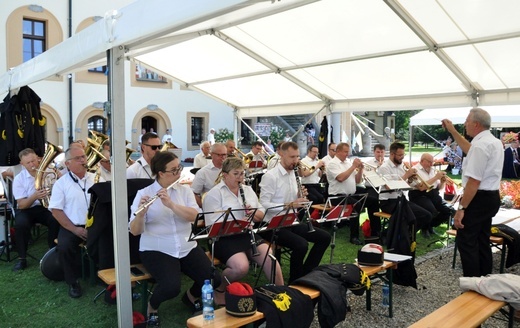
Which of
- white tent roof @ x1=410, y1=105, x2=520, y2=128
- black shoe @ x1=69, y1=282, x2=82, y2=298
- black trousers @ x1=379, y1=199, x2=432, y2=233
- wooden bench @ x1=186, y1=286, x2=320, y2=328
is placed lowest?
black shoe @ x1=69, y1=282, x2=82, y2=298

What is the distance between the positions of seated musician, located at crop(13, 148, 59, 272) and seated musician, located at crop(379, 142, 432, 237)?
4727 millimetres

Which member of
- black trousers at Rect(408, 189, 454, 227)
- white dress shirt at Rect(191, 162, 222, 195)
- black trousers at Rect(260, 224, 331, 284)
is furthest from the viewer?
black trousers at Rect(408, 189, 454, 227)

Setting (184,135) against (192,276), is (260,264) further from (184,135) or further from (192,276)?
(184,135)

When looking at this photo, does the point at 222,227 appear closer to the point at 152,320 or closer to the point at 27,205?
the point at 152,320

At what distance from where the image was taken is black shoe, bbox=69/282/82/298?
4.75m

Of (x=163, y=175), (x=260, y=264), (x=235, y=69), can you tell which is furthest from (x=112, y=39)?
(x=235, y=69)

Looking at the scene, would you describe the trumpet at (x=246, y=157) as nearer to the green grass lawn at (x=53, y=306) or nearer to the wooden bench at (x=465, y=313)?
the green grass lawn at (x=53, y=306)

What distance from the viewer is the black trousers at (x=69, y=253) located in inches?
190

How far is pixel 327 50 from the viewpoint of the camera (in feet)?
22.4

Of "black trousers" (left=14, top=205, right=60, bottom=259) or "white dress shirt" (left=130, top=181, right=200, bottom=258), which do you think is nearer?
"white dress shirt" (left=130, top=181, right=200, bottom=258)

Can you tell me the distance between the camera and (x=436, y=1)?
510 cm

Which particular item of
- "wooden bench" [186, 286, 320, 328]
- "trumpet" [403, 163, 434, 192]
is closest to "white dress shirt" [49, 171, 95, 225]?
"wooden bench" [186, 286, 320, 328]

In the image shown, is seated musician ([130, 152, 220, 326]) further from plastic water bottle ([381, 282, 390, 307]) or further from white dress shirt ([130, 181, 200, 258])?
plastic water bottle ([381, 282, 390, 307])

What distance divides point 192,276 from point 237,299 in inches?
43.8
